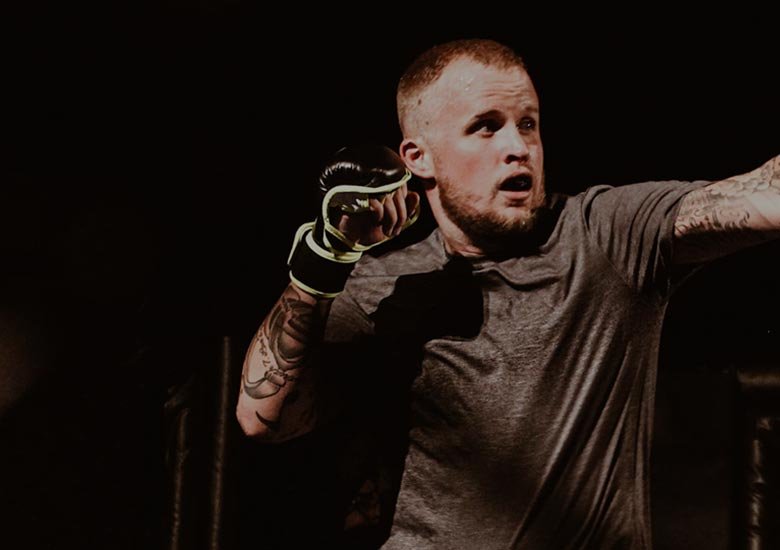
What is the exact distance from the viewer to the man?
1.59 m

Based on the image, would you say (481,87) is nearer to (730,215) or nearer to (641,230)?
(641,230)

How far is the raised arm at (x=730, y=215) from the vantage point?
1337 millimetres

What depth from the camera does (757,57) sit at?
202cm

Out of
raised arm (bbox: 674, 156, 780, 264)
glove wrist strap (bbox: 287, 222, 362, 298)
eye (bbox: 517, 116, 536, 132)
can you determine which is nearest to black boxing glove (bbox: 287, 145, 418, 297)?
glove wrist strap (bbox: 287, 222, 362, 298)

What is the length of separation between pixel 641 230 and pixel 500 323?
13.1 inches

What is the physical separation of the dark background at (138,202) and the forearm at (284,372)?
0.48m

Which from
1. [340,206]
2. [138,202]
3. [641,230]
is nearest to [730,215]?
[641,230]

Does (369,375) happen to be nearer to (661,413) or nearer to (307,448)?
(307,448)

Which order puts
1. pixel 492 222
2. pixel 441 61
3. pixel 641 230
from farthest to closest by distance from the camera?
pixel 441 61 → pixel 492 222 → pixel 641 230

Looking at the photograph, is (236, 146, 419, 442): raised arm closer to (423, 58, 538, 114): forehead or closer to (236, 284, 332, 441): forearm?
(236, 284, 332, 441): forearm

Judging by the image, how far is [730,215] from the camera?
1396 millimetres

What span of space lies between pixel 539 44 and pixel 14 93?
1414 mm

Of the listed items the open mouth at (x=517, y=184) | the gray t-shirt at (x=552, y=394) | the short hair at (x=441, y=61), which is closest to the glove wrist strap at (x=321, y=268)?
the gray t-shirt at (x=552, y=394)

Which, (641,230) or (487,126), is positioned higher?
(487,126)
